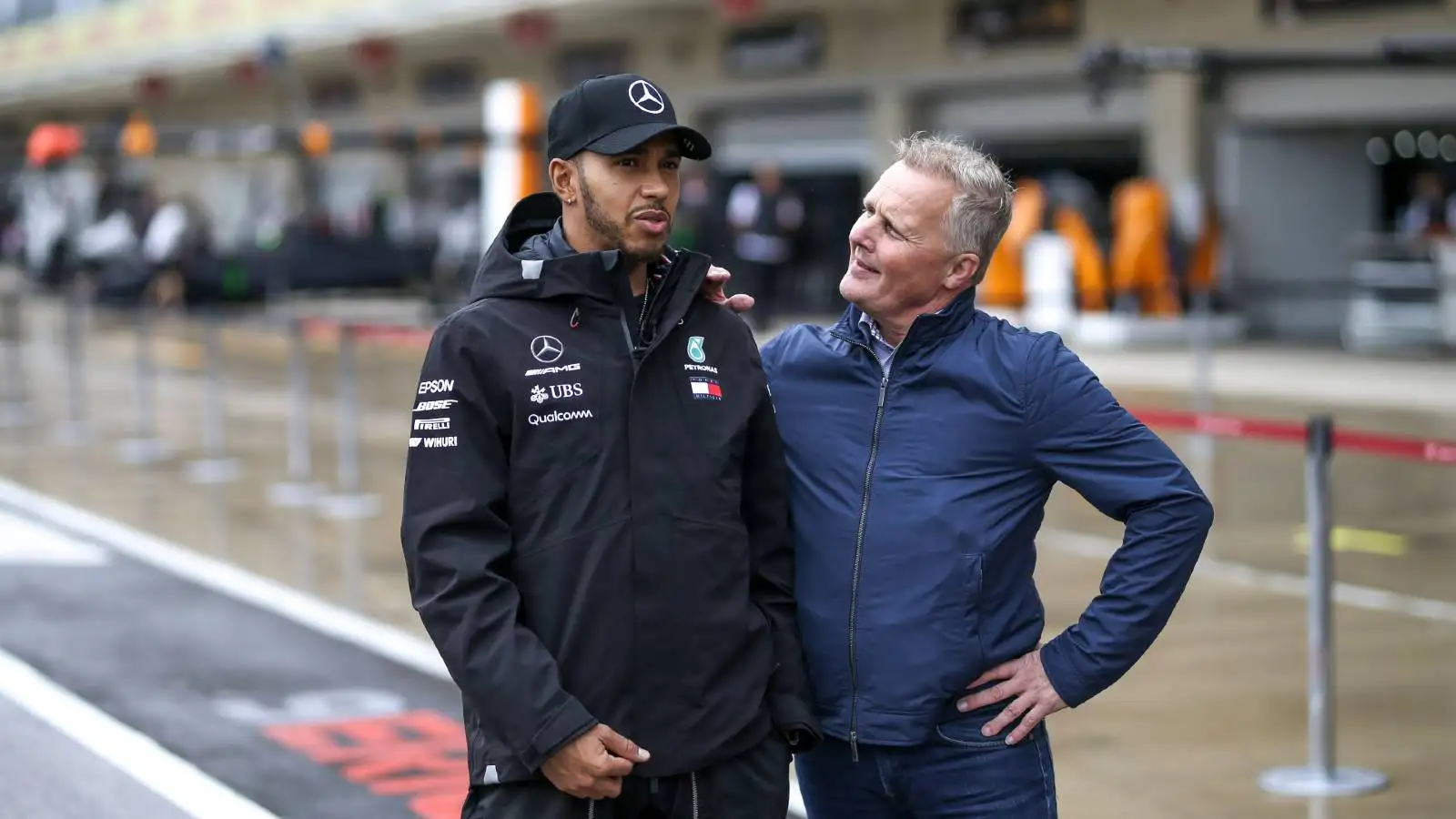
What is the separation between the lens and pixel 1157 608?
3525 mm

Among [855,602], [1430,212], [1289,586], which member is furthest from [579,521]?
[1430,212]

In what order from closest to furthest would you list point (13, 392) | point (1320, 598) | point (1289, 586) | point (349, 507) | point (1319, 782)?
point (1319, 782) → point (1320, 598) → point (1289, 586) → point (349, 507) → point (13, 392)

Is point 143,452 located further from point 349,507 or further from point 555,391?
point 555,391

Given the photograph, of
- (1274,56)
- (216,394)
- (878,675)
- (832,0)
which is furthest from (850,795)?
(832,0)

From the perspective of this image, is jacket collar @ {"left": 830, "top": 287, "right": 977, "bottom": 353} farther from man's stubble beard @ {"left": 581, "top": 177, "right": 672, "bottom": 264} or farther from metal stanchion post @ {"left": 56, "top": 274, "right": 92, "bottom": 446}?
metal stanchion post @ {"left": 56, "top": 274, "right": 92, "bottom": 446}

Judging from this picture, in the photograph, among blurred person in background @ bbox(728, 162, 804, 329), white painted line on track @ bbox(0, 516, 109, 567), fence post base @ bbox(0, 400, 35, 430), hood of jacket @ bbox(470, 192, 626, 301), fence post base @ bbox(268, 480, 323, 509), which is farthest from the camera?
blurred person in background @ bbox(728, 162, 804, 329)

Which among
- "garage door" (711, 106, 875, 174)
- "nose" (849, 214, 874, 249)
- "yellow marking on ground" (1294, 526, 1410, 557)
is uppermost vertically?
"garage door" (711, 106, 875, 174)

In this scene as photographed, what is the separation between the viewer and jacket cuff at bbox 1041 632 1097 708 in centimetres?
354

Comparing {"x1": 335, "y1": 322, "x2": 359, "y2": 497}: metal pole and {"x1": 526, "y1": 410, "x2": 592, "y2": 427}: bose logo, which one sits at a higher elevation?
{"x1": 526, "y1": 410, "x2": 592, "y2": 427}: bose logo

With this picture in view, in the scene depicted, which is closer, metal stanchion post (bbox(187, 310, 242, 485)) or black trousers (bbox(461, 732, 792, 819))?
black trousers (bbox(461, 732, 792, 819))

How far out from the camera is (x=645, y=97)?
3.36 m

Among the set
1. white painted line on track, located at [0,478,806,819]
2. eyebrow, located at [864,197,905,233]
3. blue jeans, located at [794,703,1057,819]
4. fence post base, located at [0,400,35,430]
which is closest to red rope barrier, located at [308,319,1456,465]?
white painted line on track, located at [0,478,806,819]

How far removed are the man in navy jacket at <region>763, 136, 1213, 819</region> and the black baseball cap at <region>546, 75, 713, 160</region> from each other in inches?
18.3

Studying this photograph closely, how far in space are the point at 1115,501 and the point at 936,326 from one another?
43 cm
